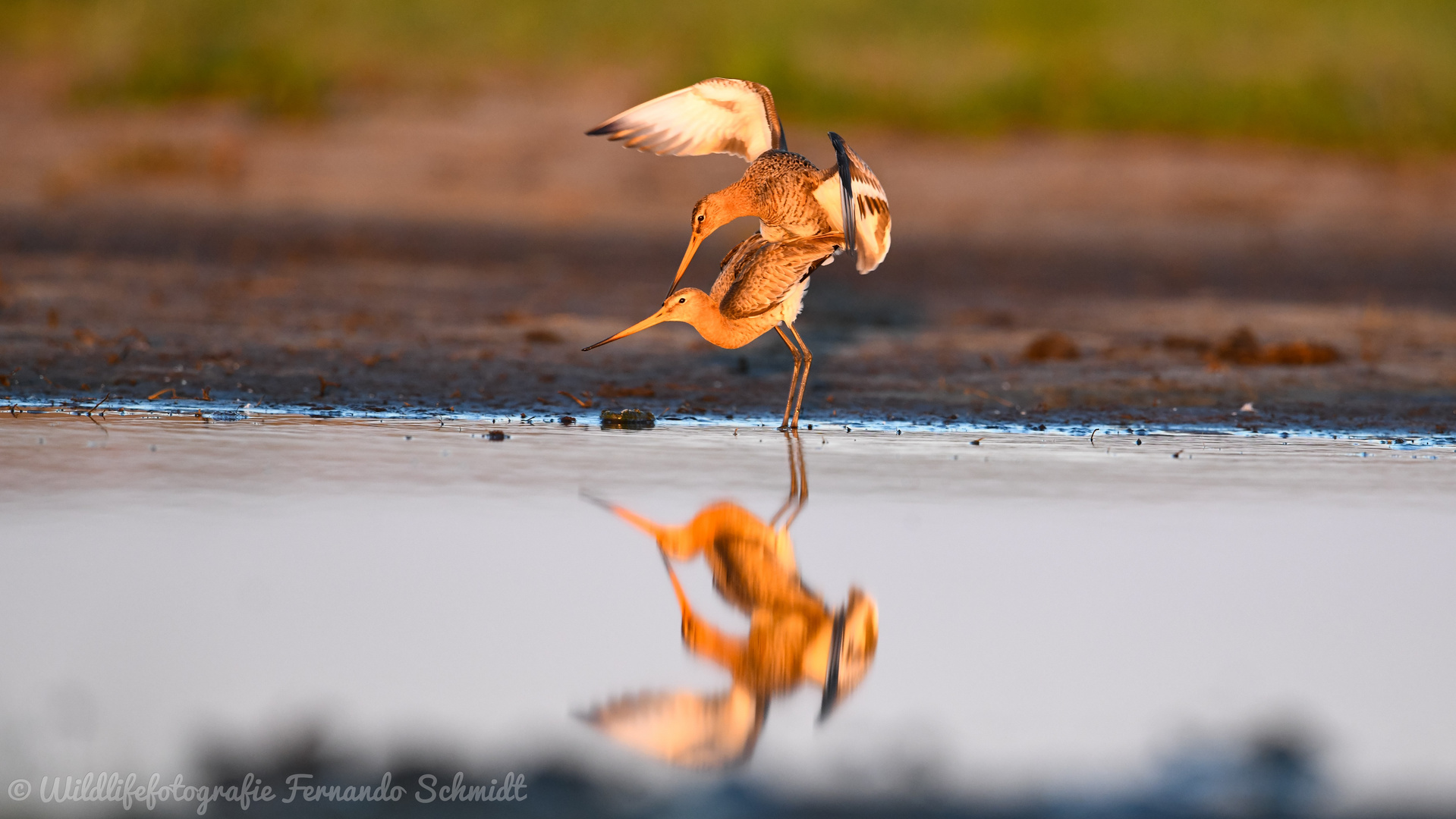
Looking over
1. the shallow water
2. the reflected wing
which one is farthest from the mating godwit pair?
the reflected wing

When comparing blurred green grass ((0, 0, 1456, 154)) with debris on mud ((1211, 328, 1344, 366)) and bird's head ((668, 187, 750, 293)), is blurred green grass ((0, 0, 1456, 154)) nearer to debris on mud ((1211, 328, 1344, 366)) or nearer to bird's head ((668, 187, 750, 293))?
debris on mud ((1211, 328, 1344, 366))

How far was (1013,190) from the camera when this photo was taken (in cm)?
1316

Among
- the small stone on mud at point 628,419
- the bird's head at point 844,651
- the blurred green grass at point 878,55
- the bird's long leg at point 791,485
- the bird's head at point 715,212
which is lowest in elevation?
the bird's head at point 844,651

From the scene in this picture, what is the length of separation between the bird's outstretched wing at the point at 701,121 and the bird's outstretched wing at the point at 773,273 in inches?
17.3

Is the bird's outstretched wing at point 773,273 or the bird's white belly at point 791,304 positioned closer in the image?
the bird's outstretched wing at point 773,273

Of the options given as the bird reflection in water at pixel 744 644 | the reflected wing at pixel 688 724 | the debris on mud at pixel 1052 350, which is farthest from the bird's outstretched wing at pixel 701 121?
the reflected wing at pixel 688 724

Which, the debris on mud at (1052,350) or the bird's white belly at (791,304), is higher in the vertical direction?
the bird's white belly at (791,304)

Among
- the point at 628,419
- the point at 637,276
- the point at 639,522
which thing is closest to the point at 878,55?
the point at 637,276

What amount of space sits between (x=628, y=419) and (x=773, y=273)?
834mm

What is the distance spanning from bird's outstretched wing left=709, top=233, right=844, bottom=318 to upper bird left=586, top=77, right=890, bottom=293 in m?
0.04

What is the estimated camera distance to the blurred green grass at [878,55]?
46.0 feet

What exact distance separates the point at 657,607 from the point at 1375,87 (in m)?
12.5

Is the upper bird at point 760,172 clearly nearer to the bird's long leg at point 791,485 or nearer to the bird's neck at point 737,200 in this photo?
the bird's neck at point 737,200

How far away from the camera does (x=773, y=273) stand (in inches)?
265
